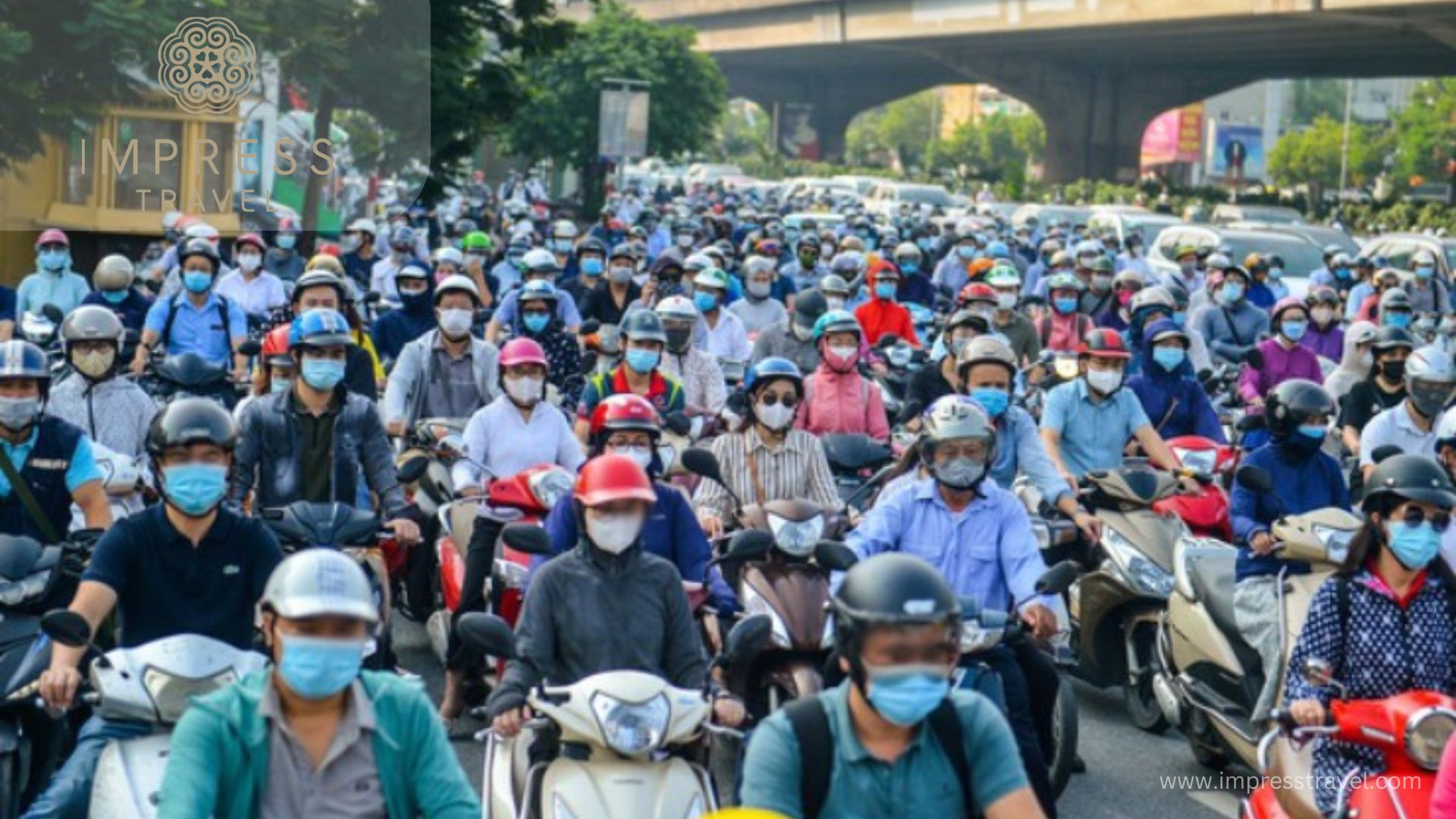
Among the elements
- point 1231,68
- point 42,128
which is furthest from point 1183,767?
point 1231,68

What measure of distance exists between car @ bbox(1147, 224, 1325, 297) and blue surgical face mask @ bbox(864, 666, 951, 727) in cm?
2562

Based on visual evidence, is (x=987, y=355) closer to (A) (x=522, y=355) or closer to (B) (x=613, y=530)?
(A) (x=522, y=355)

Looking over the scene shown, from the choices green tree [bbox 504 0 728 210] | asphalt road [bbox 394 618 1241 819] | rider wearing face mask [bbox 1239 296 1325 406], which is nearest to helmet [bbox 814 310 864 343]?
asphalt road [bbox 394 618 1241 819]

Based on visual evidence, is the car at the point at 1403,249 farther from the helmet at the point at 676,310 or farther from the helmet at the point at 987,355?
the helmet at the point at 987,355

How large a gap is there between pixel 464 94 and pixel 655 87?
25285mm

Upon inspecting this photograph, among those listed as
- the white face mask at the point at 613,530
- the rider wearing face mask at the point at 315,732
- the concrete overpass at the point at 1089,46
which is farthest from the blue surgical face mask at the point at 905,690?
the concrete overpass at the point at 1089,46

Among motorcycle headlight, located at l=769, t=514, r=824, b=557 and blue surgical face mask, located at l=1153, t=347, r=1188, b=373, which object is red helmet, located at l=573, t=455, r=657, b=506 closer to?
motorcycle headlight, located at l=769, t=514, r=824, b=557

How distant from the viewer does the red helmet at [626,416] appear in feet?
29.8

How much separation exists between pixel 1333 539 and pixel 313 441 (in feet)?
13.0

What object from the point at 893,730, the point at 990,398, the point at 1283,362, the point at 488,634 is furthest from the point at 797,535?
the point at 1283,362

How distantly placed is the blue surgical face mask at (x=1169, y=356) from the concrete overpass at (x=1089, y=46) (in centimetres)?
3952

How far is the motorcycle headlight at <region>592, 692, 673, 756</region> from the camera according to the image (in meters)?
6.65

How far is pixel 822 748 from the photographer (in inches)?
200

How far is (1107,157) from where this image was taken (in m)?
85.0
